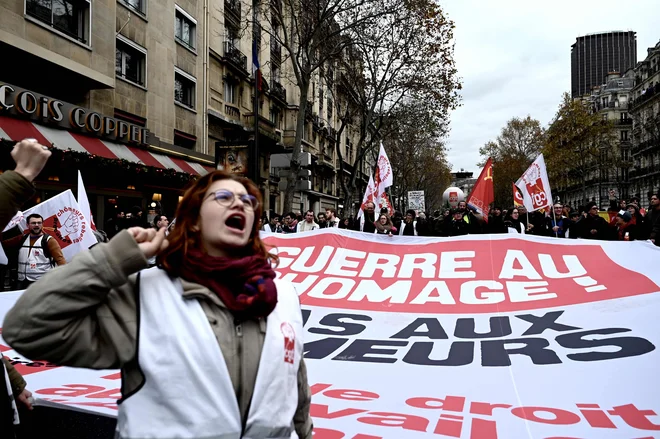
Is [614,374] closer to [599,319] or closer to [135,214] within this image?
[599,319]

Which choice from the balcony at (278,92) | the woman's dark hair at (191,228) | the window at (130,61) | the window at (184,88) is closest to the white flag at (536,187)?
the woman's dark hair at (191,228)

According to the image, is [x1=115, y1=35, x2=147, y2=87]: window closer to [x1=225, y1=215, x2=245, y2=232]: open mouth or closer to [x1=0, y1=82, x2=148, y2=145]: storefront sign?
[x1=0, y1=82, x2=148, y2=145]: storefront sign

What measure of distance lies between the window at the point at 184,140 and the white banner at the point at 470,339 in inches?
631

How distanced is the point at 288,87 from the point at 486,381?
34.9 m

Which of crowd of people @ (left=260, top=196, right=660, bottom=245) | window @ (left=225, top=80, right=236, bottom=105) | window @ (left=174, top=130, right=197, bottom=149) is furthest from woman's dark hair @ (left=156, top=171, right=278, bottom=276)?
window @ (left=225, top=80, right=236, bottom=105)

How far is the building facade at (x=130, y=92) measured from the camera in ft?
43.3

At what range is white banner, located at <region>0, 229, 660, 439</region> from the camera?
2977 millimetres

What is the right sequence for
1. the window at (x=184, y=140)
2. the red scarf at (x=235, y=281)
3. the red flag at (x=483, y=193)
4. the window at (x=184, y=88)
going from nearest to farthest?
the red scarf at (x=235, y=281) < the red flag at (x=483, y=193) < the window at (x=184, y=140) < the window at (x=184, y=88)

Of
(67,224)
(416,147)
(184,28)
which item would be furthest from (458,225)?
(416,147)

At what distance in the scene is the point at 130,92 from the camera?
18047 millimetres

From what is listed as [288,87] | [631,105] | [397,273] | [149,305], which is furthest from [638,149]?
[149,305]

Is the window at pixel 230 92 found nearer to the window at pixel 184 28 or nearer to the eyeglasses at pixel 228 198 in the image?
the window at pixel 184 28

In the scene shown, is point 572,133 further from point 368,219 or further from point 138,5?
point 368,219

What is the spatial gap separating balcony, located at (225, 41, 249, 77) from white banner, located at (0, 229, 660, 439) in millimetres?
20832
